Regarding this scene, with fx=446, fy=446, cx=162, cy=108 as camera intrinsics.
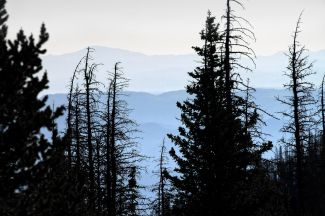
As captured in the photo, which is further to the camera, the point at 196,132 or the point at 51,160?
the point at 196,132

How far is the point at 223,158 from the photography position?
12.9 meters

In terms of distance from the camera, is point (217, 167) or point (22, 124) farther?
point (217, 167)

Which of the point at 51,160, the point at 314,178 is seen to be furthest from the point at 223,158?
the point at 314,178

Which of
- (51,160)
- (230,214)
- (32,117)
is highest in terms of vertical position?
(32,117)

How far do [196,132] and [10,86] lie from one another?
6900 mm

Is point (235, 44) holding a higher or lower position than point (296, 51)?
lower

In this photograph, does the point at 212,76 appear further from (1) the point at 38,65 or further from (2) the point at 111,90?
(2) the point at 111,90

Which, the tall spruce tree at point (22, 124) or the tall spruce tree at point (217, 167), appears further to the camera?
the tall spruce tree at point (217, 167)

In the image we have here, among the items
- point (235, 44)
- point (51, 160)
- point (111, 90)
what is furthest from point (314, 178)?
point (51, 160)

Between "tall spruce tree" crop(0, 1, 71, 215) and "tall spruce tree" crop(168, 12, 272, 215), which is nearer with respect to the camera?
"tall spruce tree" crop(0, 1, 71, 215)

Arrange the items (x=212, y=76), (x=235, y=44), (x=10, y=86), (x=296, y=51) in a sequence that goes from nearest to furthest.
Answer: (x=10, y=86) → (x=212, y=76) → (x=235, y=44) → (x=296, y=51)

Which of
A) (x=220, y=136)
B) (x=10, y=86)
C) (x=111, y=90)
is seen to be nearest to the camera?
(x=10, y=86)

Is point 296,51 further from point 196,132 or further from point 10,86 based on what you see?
point 10,86

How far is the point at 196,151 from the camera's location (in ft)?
43.0
